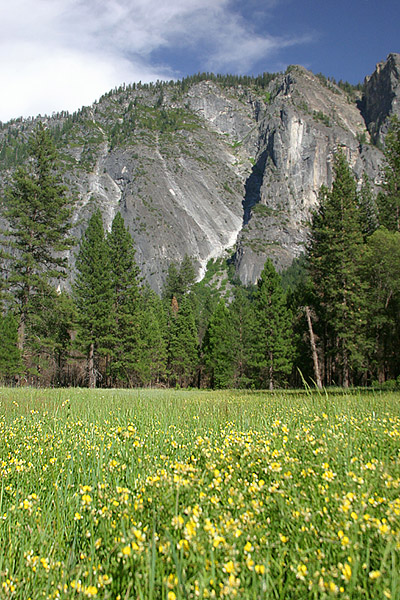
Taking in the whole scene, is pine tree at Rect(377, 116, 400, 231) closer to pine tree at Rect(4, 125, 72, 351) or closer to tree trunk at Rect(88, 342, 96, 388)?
pine tree at Rect(4, 125, 72, 351)

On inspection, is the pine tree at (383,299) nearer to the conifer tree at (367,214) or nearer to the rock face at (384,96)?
the conifer tree at (367,214)

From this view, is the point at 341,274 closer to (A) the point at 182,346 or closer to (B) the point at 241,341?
(B) the point at 241,341

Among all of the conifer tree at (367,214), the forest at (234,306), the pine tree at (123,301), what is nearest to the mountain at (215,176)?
the pine tree at (123,301)

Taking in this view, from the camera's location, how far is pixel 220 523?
2.07m

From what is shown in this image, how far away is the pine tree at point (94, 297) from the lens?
31766mm

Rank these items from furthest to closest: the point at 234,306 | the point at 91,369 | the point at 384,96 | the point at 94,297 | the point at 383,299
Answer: the point at 384,96
the point at 234,306
the point at 94,297
the point at 91,369
the point at 383,299

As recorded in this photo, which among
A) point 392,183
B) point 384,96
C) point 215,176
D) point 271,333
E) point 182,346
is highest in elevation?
point 384,96

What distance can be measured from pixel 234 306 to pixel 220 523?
4575cm

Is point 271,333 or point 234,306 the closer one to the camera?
point 271,333

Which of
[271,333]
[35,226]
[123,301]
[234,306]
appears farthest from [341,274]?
[35,226]

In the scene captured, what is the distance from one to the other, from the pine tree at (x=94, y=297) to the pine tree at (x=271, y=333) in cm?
1461

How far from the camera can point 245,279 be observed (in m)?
140

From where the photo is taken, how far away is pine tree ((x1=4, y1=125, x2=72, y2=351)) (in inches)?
972

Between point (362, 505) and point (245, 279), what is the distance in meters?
140
